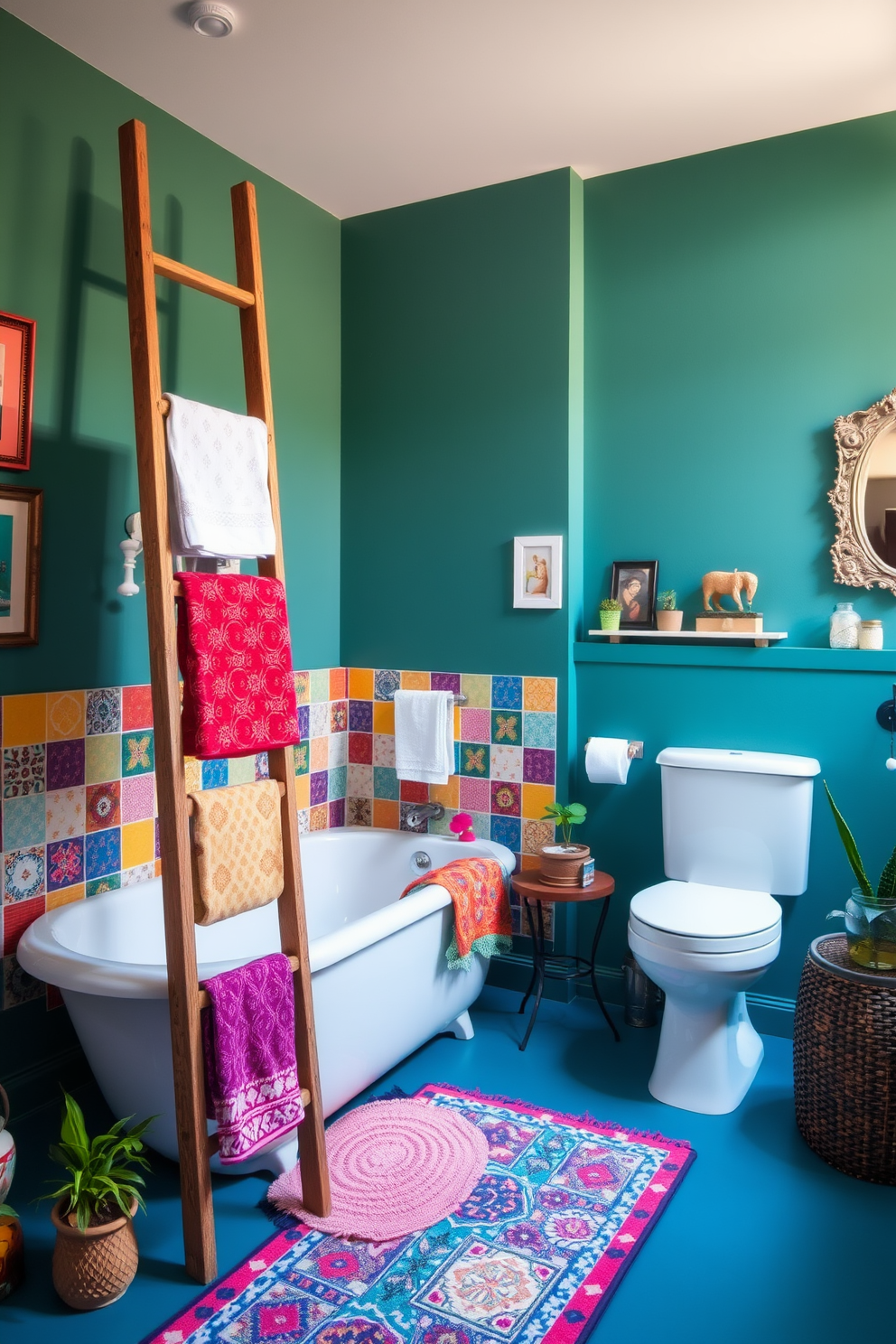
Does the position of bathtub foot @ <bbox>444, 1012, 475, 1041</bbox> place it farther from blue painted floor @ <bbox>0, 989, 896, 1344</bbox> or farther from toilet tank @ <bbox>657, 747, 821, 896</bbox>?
toilet tank @ <bbox>657, 747, 821, 896</bbox>

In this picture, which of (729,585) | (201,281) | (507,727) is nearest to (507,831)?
(507,727)

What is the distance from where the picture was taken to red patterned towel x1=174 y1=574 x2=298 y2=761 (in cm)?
191

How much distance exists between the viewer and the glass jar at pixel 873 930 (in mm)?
2256

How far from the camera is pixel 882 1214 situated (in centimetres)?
206

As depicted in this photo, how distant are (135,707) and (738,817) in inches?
70.4

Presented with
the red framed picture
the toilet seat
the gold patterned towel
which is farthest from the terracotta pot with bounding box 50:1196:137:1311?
the red framed picture

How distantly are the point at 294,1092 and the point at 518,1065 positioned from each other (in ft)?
3.14

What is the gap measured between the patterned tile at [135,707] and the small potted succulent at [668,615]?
161 centimetres

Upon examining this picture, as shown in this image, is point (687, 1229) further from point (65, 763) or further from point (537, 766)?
point (65, 763)

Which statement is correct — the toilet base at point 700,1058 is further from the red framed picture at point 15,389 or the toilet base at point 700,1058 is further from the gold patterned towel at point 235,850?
the red framed picture at point 15,389

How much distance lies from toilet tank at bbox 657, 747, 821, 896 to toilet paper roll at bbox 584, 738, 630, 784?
15cm

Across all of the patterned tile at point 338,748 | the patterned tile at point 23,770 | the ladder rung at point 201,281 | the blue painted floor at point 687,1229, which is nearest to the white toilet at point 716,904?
the blue painted floor at point 687,1229

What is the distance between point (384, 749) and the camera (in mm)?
3555

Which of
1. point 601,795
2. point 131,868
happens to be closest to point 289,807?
point 131,868
